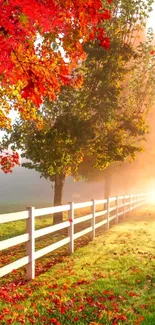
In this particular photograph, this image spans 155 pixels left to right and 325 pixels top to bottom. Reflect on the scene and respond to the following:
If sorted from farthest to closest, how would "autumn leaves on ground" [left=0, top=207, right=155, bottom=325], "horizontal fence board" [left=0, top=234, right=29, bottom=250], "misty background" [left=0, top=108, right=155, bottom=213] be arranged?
"misty background" [left=0, top=108, right=155, bottom=213]
"horizontal fence board" [left=0, top=234, right=29, bottom=250]
"autumn leaves on ground" [left=0, top=207, right=155, bottom=325]

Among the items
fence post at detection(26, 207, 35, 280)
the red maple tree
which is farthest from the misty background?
fence post at detection(26, 207, 35, 280)

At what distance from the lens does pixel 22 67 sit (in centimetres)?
936

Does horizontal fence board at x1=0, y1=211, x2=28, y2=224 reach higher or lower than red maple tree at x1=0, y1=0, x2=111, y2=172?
lower

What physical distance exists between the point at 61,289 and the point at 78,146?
33.0 ft

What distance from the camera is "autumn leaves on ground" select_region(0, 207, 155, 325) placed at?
5.68 meters

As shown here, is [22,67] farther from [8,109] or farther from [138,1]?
[138,1]

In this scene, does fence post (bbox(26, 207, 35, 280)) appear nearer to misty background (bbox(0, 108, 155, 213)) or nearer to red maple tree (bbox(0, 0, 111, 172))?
red maple tree (bbox(0, 0, 111, 172))

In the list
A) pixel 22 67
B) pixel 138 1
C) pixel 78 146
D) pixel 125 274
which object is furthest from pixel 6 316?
pixel 138 1

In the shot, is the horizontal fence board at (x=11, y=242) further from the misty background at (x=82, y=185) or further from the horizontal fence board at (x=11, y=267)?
the misty background at (x=82, y=185)

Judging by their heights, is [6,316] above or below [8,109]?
below

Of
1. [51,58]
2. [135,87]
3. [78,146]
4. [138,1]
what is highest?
[138,1]

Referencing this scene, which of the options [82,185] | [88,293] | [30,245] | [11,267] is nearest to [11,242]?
[11,267]

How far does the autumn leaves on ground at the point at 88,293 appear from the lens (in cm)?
568

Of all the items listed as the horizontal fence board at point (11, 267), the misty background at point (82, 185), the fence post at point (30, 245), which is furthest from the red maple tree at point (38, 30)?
the misty background at point (82, 185)
